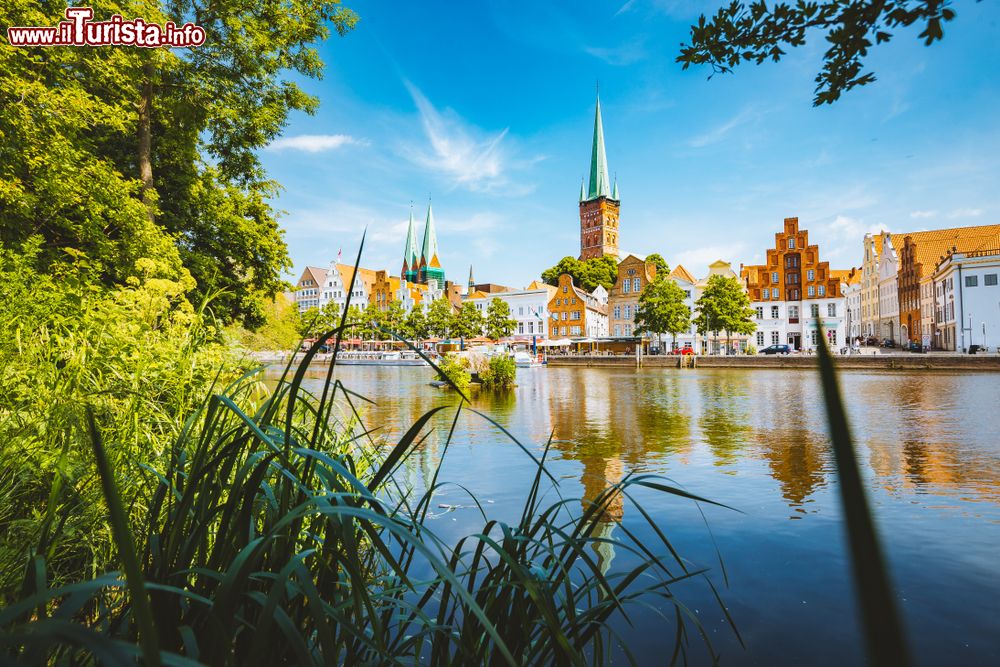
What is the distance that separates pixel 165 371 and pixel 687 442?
814 cm

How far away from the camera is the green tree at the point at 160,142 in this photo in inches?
311

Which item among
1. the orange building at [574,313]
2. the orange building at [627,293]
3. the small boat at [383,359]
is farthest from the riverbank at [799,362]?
the small boat at [383,359]

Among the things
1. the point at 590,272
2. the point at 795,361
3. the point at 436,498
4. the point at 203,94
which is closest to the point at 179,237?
the point at 203,94

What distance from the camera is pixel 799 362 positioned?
123ft

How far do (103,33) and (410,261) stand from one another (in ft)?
303

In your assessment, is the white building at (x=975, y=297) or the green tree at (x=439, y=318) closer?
the white building at (x=975, y=297)

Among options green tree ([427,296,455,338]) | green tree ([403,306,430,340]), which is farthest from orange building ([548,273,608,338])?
green tree ([403,306,430,340])

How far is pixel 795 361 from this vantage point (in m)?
37.7

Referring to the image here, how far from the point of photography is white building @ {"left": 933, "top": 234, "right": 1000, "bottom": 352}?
40469 mm

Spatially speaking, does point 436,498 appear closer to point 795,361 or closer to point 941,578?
point 941,578

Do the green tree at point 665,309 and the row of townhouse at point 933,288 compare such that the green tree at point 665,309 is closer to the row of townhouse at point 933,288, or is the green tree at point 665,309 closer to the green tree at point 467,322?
the green tree at point 467,322

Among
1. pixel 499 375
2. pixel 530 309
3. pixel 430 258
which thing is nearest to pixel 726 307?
pixel 530 309

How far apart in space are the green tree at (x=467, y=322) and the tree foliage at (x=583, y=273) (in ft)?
46.5

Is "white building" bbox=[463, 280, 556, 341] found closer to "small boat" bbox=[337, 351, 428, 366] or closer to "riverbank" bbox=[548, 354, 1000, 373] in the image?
"small boat" bbox=[337, 351, 428, 366]
